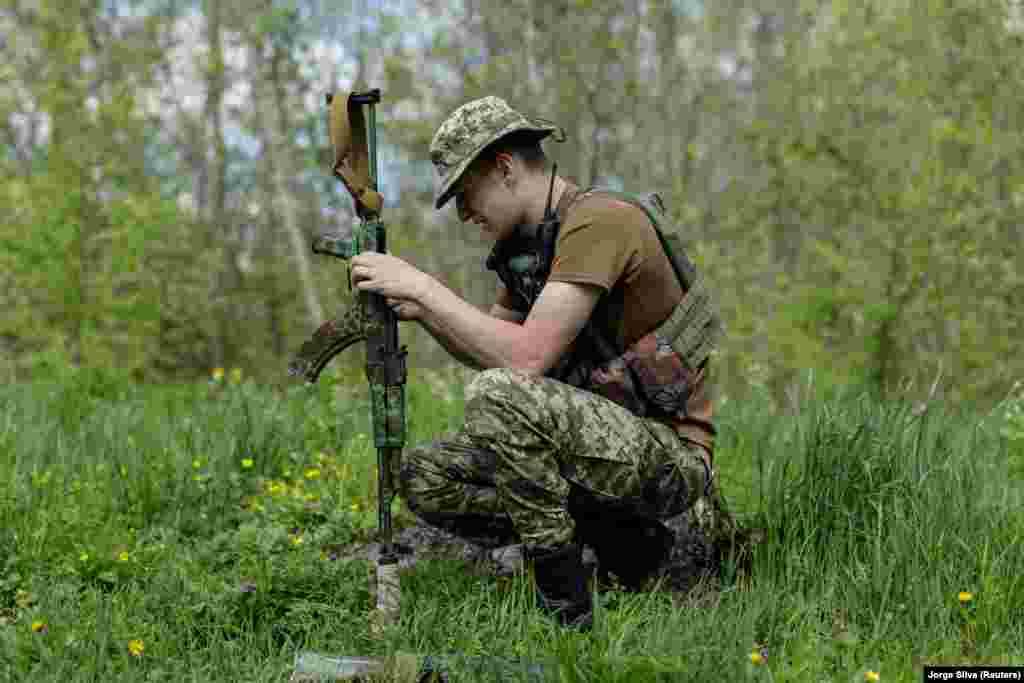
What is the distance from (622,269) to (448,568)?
1261mm

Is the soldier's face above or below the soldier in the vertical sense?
above

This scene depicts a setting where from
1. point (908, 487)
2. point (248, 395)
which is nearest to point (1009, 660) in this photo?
point (908, 487)

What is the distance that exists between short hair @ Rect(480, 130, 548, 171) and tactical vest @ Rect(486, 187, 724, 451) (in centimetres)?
16

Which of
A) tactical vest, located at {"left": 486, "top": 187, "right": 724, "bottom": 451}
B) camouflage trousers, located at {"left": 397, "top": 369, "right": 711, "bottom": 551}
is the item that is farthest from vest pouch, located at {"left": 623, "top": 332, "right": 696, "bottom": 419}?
camouflage trousers, located at {"left": 397, "top": 369, "right": 711, "bottom": 551}

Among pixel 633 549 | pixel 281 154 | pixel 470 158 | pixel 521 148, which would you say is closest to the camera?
pixel 470 158

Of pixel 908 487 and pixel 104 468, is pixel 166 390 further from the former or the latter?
pixel 908 487

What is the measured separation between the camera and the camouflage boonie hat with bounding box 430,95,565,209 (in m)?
3.03

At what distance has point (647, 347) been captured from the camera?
3.11 metres

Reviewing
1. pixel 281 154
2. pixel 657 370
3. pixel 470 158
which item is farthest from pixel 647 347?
pixel 281 154

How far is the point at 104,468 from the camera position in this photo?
4121 mm

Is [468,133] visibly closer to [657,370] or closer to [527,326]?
[527,326]

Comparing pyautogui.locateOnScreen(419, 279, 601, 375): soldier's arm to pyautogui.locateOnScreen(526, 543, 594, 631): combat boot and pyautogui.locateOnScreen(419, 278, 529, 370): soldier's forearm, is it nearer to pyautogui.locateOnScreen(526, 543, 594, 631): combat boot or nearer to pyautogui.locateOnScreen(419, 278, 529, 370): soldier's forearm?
pyautogui.locateOnScreen(419, 278, 529, 370): soldier's forearm

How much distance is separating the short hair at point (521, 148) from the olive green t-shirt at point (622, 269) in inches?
A: 6.5

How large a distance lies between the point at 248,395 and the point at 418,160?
966cm
